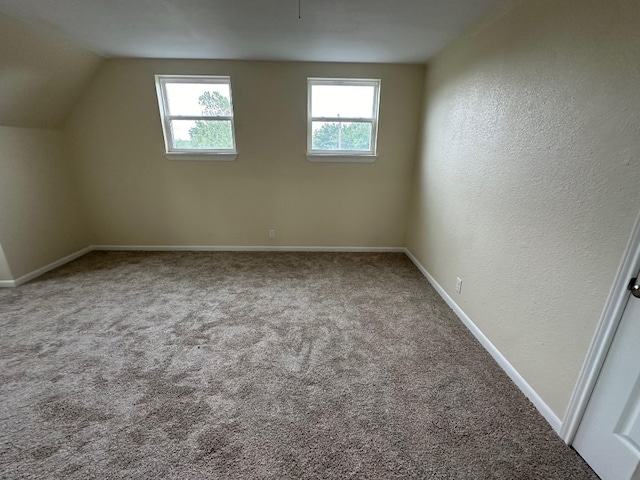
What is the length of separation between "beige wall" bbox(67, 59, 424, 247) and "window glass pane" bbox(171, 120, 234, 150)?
0.19 meters

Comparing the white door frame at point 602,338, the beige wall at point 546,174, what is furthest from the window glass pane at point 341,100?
the white door frame at point 602,338

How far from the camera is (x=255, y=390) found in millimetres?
1667

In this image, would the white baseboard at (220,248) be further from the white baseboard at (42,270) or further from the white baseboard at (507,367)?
the white baseboard at (507,367)

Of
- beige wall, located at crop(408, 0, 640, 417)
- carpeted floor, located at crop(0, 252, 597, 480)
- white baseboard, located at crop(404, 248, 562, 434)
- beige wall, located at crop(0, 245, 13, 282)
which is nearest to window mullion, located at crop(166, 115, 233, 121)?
carpeted floor, located at crop(0, 252, 597, 480)

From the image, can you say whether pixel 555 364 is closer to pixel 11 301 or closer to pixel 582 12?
pixel 582 12

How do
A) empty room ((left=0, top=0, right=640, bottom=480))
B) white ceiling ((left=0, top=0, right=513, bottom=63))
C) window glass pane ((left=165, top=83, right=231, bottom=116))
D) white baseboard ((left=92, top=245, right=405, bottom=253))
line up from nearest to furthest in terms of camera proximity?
empty room ((left=0, top=0, right=640, bottom=480)) < white ceiling ((left=0, top=0, right=513, bottom=63)) < window glass pane ((left=165, top=83, right=231, bottom=116)) < white baseboard ((left=92, top=245, right=405, bottom=253))

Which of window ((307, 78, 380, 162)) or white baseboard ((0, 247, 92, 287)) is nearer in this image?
white baseboard ((0, 247, 92, 287))

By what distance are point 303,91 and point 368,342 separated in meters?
2.93

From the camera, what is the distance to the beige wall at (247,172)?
3299 millimetres

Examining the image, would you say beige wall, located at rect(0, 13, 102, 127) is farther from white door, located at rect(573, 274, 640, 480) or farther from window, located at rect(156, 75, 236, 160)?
white door, located at rect(573, 274, 640, 480)

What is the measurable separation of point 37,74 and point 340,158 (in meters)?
3.14

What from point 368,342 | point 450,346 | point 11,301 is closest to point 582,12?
point 450,346

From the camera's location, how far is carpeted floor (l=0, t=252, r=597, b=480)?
50.3 inches

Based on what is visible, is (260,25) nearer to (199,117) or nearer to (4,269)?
(199,117)
